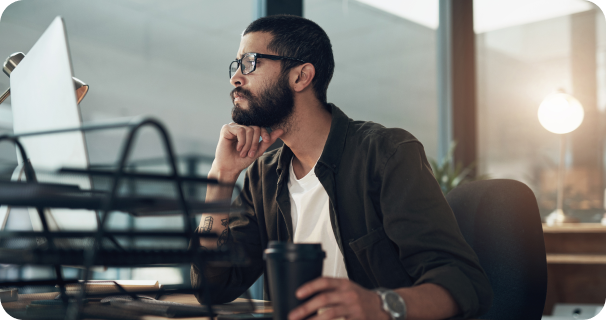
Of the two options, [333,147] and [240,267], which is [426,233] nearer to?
[333,147]

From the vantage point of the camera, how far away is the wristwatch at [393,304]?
708 millimetres

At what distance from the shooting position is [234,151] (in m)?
1.43

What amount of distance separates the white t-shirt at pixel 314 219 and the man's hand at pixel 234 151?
0.17 metres

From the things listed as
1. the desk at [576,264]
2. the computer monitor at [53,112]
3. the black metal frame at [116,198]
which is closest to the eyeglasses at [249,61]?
the computer monitor at [53,112]

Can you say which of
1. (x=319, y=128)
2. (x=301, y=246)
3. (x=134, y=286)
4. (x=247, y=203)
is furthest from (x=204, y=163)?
(x=301, y=246)

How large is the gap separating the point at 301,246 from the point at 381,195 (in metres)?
0.61

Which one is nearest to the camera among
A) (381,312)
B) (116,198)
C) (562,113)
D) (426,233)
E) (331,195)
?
(116,198)

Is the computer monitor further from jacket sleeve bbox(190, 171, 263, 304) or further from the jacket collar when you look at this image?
the jacket collar

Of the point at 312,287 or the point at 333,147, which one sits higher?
the point at 333,147

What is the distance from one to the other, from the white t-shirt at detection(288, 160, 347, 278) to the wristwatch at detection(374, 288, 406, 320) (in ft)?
1.89

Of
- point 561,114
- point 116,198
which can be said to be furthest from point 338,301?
point 561,114

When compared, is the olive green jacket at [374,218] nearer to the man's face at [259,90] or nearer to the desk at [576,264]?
the man's face at [259,90]

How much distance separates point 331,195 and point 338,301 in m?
0.66

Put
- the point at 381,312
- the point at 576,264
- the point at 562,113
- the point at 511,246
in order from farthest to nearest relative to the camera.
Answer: the point at 562,113, the point at 576,264, the point at 511,246, the point at 381,312
